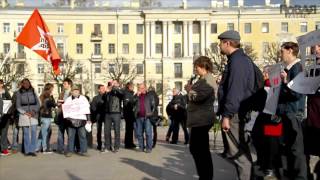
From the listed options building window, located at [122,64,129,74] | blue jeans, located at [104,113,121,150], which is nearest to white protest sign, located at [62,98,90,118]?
blue jeans, located at [104,113,121,150]

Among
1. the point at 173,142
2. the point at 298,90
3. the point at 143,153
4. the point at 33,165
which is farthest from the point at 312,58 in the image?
the point at 173,142

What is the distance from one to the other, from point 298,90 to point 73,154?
852 cm

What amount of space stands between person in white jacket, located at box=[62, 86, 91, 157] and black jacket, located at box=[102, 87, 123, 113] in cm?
66

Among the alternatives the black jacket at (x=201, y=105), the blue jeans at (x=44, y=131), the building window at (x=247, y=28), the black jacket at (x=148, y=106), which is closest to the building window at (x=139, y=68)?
the building window at (x=247, y=28)

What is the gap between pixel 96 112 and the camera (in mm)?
15953

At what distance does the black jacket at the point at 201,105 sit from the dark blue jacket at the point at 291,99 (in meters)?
1.05

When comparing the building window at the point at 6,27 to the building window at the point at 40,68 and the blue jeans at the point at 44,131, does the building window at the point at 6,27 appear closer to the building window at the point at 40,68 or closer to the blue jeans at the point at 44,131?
the building window at the point at 40,68

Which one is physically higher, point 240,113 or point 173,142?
point 240,113

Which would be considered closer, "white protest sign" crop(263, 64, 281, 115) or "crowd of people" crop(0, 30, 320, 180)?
"crowd of people" crop(0, 30, 320, 180)

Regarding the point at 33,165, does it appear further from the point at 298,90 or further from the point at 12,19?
the point at 12,19

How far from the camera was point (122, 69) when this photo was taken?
95750mm

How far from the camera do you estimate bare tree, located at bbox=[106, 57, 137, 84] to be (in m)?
95.4

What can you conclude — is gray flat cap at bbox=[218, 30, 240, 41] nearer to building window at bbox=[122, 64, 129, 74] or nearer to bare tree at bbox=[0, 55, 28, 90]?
bare tree at bbox=[0, 55, 28, 90]

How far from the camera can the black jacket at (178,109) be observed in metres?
18.6
